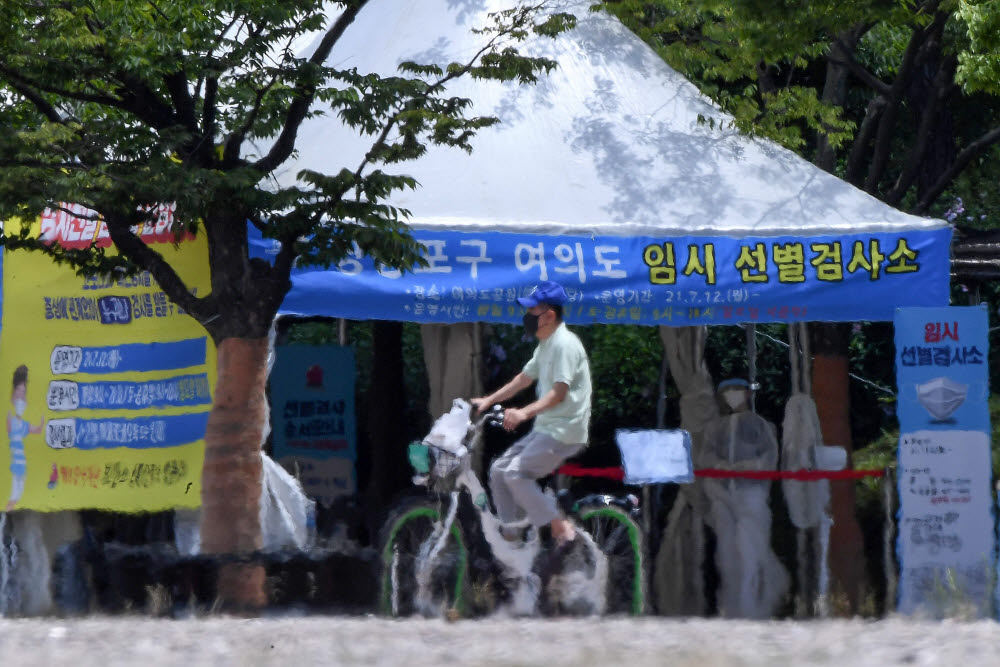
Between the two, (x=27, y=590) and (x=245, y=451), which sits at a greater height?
(x=245, y=451)

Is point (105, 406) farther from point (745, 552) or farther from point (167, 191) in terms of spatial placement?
point (745, 552)

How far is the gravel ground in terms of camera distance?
16.8 ft

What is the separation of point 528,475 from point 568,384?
0.56 meters

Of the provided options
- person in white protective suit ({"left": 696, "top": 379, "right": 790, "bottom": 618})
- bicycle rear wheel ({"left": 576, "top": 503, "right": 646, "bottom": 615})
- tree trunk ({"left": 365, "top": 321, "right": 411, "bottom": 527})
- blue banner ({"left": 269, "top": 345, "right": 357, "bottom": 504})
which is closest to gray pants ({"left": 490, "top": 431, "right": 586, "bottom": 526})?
bicycle rear wheel ({"left": 576, "top": 503, "right": 646, "bottom": 615})

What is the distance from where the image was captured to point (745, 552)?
31.0 feet

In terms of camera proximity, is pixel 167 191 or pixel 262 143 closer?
pixel 167 191

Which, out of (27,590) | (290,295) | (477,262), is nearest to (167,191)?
(290,295)

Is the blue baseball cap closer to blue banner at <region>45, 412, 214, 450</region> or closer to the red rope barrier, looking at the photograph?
the red rope barrier

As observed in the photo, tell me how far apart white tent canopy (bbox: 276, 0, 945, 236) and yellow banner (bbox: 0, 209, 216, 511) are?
46.1 inches

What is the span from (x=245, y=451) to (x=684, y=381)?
322 centimetres

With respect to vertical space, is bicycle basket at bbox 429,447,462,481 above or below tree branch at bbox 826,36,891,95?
below

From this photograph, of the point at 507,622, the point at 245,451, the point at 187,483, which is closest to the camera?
the point at 507,622

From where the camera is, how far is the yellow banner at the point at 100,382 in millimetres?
8688

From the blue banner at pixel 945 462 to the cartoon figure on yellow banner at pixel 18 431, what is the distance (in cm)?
540
